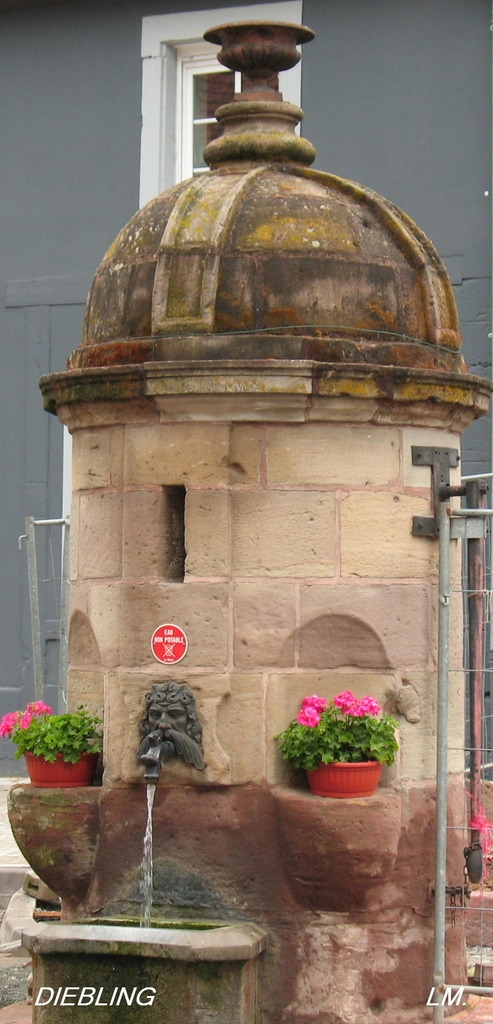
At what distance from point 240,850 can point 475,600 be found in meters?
1.45

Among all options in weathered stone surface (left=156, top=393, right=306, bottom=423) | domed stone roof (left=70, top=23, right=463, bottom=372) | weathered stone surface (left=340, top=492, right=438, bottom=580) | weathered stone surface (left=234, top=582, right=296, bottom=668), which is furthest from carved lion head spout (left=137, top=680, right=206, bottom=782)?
domed stone roof (left=70, top=23, right=463, bottom=372)

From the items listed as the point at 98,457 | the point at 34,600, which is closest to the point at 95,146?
the point at 34,600

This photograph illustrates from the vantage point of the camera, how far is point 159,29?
12.8m

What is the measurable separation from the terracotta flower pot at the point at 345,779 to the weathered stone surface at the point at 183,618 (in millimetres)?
537

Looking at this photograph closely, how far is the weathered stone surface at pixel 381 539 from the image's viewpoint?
612cm

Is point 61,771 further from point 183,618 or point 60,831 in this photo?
point 183,618

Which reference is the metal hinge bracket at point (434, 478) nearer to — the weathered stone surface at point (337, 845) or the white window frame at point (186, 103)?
the weathered stone surface at point (337, 845)

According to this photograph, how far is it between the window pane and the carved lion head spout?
25.1ft

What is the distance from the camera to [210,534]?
6102 mm

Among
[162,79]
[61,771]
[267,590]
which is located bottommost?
[61,771]

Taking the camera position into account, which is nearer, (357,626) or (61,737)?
(357,626)

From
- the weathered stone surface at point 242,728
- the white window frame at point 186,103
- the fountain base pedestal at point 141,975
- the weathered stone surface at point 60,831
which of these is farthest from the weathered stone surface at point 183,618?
the white window frame at point 186,103

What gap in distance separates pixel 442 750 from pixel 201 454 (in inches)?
54.9

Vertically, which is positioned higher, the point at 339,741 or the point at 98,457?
the point at 98,457
